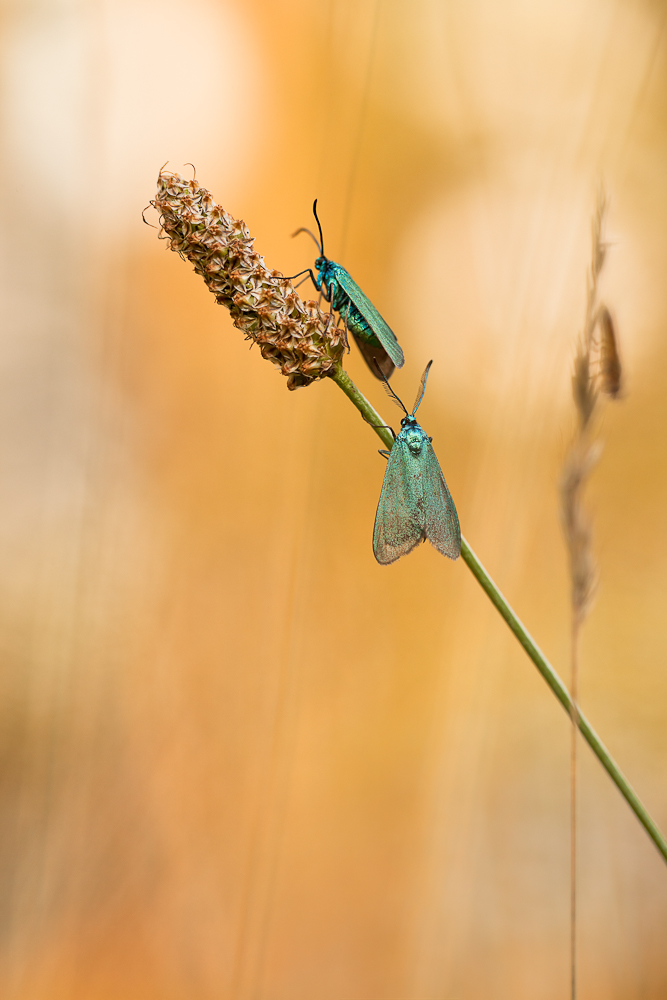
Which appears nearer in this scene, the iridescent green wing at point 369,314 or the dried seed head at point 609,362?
the dried seed head at point 609,362

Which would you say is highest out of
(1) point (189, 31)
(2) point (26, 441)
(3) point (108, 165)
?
(1) point (189, 31)

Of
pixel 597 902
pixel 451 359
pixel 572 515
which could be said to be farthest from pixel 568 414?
pixel 597 902

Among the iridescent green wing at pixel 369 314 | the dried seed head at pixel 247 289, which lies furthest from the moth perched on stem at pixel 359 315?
the dried seed head at pixel 247 289

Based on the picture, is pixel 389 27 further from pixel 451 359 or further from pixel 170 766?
pixel 170 766

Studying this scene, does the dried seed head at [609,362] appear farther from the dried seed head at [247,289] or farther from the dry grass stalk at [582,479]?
the dried seed head at [247,289]

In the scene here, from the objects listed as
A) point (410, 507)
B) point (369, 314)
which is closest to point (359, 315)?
point (369, 314)

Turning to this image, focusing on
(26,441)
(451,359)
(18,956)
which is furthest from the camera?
(451,359)

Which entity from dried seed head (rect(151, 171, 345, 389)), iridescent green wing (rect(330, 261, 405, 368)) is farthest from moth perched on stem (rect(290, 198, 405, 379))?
dried seed head (rect(151, 171, 345, 389))

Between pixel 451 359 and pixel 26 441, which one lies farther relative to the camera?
pixel 451 359
